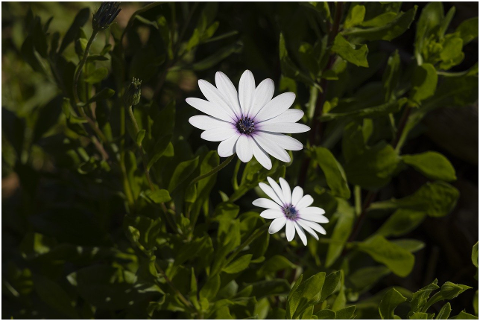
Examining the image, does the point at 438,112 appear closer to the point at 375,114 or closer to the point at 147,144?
the point at 375,114

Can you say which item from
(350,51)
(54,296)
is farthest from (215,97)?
(54,296)

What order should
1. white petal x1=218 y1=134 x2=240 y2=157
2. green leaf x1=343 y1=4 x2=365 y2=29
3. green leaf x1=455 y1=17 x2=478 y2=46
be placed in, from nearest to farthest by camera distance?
1. white petal x1=218 y1=134 x2=240 y2=157
2. green leaf x1=343 y1=4 x2=365 y2=29
3. green leaf x1=455 y1=17 x2=478 y2=46

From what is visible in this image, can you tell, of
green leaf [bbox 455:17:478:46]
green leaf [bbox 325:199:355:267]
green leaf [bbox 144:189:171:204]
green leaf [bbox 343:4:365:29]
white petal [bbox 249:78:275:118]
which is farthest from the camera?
green leaf [bbox 325:199:355:267]

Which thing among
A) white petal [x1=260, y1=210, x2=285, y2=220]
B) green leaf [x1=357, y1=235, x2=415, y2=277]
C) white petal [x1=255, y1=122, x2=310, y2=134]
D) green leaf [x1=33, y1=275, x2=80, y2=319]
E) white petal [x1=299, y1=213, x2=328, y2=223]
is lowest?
green leaf [x1=33, y1=275, x2=80, y2=319]

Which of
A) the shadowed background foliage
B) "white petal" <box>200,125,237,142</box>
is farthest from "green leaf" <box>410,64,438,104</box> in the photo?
"white petal" <box>200,125,237,142</box>

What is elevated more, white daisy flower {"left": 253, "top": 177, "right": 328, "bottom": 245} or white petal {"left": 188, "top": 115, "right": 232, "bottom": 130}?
white petal {"left": 188, "top": 115, "right": 232, "bottom": 130}

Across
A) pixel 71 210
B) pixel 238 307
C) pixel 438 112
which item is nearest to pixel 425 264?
pixel 438 112

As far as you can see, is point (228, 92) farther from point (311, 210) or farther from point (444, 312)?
point (444, 312)

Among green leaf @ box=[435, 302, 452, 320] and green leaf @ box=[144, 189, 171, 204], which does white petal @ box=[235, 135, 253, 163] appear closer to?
green leaf @ box=[144, 189, 171, 204]

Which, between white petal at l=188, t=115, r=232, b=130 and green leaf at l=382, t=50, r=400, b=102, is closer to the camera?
white petal at l=188, t=115, r=232, b=130
